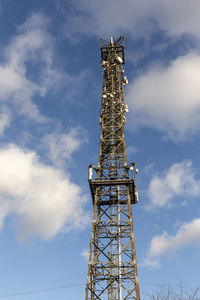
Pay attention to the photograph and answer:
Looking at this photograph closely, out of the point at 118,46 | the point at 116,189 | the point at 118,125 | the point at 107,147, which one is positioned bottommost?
the point at 116,189

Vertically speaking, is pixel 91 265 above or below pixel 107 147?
below

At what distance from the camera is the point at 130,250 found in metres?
35.5

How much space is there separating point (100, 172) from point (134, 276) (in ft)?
45.7

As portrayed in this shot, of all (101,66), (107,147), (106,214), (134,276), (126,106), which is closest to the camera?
(134,276)

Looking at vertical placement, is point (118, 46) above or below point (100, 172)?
above

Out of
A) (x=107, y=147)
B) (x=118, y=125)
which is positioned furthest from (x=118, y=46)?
(x=107, y=147)

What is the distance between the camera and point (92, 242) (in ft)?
119

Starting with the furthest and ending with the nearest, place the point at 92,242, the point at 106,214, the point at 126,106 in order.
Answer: the point at 126,106, the point at 106,214, the point at 92,242

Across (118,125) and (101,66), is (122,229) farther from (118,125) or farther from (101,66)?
(101,66)

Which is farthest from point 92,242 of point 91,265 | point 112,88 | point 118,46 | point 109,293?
point 118,46

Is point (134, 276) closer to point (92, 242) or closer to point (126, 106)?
point (92, 242)

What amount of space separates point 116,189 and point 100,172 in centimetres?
315

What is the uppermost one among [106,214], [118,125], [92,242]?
[118,125]

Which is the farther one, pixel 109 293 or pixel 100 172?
pixel 100 172
